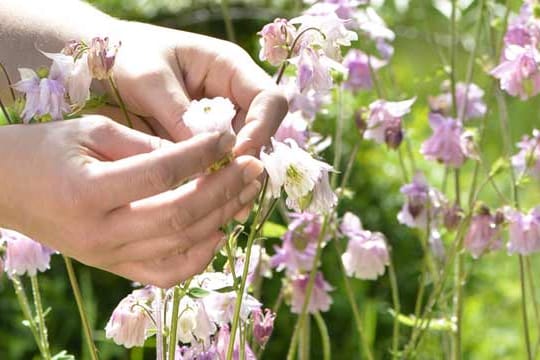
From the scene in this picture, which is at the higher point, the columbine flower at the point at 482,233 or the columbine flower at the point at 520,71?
the columbine flower at the point at 520,71

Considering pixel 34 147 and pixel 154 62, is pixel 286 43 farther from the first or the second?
pixel 34 147

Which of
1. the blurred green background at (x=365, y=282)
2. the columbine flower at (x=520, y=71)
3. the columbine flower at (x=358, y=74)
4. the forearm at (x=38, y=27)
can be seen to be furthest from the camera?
the blurred green background at (x=365, y=282)

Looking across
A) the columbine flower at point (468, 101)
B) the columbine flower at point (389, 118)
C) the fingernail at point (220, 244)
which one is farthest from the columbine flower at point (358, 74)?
the fingernail at point (220, 244)

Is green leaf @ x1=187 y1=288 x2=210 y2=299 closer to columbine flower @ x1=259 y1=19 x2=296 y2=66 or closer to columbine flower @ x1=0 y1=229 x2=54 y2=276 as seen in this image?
columbine flower @ x1=259 y1=19 x2=296 y2=66

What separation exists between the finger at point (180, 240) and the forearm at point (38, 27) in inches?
15.5

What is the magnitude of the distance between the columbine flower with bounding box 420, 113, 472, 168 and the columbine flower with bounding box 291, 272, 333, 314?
0.26 metres

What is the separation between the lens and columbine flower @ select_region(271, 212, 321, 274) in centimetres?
178

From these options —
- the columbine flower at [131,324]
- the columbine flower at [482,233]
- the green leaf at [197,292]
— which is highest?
the green leaf at [197,292]

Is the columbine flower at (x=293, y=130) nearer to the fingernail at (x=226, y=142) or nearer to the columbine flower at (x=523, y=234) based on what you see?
the columbine flower at (x=523, y=234)

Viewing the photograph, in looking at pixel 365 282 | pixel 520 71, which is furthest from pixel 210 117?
pixel 365 282

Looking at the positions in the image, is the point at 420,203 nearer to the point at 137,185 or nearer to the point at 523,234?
the point at 523,234

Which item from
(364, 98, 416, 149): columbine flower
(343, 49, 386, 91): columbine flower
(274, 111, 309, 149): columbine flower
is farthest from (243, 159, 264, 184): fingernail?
(343, 49, 386, 91): columbine flower

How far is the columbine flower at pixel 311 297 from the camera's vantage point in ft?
5.91

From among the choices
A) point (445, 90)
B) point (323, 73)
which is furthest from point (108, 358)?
point (323, 73)
